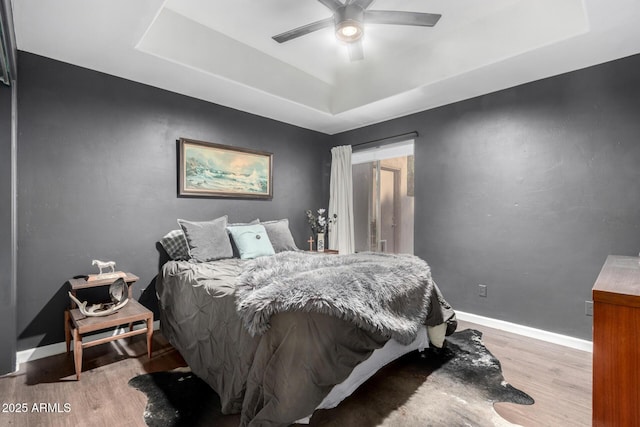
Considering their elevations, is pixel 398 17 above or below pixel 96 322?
above

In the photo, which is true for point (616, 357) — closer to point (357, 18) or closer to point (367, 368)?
point (367, 368)

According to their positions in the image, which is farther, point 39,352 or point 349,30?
point 39,352

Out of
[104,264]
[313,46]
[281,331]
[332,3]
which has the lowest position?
[281,331]

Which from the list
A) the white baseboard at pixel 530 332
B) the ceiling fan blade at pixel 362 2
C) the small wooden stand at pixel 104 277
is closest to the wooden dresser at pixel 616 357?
the ceiling fan blade at pixel 362 2

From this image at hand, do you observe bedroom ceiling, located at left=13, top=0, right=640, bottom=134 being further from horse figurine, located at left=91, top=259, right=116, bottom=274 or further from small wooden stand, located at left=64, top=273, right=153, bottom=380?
small wooden stand, located at left=64, top=273, right=153, bottom=380

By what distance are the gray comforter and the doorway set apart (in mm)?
2384

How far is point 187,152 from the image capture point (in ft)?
11.0

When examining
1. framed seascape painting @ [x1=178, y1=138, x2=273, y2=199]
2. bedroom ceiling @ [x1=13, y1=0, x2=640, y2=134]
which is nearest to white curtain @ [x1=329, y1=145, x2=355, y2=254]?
bedroom ceiling @ [x1=13, y1=0, x2=640, y2=134]

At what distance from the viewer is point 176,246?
3080 mm

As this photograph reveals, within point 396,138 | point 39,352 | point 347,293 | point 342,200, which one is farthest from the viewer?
point 342,200

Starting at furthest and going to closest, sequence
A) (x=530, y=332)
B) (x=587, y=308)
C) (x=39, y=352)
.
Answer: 1. (x=530, y=332)
2. (x=587, y=308)
3. (x=39, y=352)

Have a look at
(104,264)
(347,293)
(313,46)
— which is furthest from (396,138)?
(104,264)

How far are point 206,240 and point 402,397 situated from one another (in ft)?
7.34

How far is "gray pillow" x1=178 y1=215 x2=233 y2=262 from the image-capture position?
3014 mm
